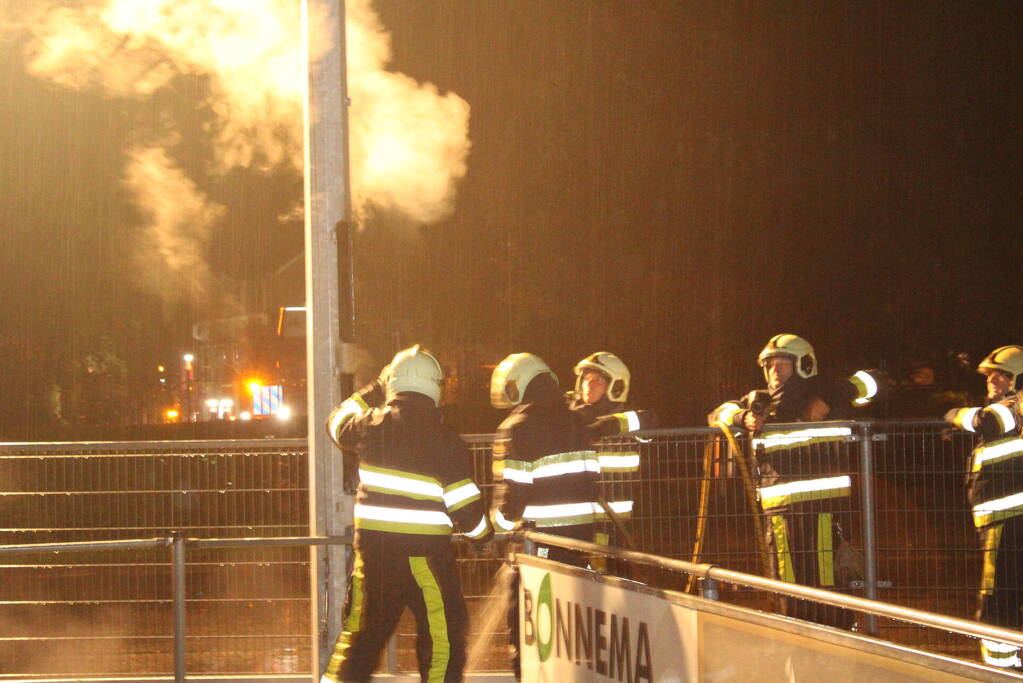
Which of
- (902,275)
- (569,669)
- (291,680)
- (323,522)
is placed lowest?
(291,680)

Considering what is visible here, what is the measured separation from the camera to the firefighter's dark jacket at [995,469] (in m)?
7.09

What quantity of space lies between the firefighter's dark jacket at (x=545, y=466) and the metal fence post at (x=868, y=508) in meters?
1.63

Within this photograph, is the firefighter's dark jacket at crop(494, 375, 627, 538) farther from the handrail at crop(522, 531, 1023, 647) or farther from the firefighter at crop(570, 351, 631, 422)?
the handrail at crop(522, 531, 1023, 647)

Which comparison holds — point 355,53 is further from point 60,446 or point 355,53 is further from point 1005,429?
point 1005,429

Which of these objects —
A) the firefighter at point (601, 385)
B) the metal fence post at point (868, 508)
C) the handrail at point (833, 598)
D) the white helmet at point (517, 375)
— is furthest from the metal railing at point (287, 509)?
the handrail at point (833, 598)

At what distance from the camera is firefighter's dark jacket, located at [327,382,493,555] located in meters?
5.92

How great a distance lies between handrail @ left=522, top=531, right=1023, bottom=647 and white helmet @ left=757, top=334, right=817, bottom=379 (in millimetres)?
2847

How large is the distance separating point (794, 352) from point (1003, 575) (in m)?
1.74

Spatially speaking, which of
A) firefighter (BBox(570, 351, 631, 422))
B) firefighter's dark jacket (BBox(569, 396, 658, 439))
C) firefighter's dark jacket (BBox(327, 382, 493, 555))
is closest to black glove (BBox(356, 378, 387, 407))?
firefighter's dark jacket (BBox(327, 382, 493, 555))

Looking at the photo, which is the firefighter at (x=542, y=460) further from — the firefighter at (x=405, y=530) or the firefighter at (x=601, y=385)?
the firefighter at (x=601, y=385)

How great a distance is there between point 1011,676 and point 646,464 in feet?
16.6

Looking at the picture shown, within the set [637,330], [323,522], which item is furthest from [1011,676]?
[637,330]

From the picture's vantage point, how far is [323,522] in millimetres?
6387

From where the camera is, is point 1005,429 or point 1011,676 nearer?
point 1011,676
